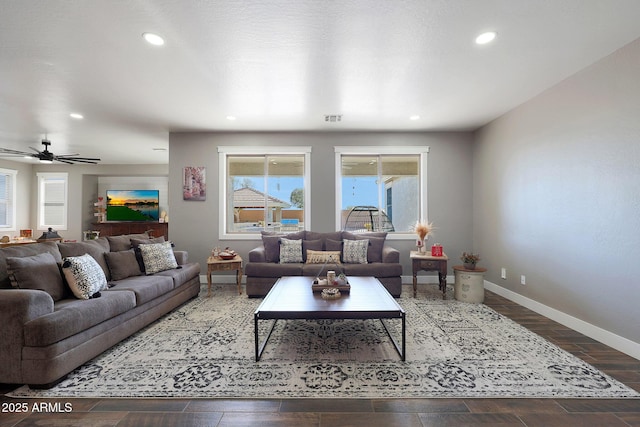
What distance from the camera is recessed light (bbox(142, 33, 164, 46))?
2.55 metres

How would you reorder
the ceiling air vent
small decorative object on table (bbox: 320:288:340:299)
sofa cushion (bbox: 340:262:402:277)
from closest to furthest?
1. small decorative object on table (bbox: 320:288:340:299)
2. sofa cushion (bbox: 340:262:402:277)
3. the ceiling air vent

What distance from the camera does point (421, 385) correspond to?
2.15 m

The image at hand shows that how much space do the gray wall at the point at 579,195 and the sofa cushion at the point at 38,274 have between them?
5160mm

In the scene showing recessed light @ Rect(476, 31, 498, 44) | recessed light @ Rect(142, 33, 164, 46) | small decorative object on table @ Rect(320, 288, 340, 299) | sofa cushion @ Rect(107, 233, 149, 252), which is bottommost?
small decorative object on table @ Rect(320, 288, 340, 299)

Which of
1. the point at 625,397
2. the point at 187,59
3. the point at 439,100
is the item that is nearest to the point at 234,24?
the point at 187,59

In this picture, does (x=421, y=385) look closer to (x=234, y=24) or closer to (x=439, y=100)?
(x=234, y=24)

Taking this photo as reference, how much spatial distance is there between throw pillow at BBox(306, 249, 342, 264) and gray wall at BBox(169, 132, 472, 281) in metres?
0.83

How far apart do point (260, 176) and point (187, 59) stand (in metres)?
2.95

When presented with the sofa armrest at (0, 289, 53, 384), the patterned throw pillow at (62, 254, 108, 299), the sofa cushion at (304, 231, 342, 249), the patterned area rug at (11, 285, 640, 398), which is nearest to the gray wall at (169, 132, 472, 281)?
the sofa cushion at (304, 231, 342, 249)

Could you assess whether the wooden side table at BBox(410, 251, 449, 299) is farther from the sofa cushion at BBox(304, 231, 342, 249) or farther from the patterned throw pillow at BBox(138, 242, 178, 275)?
the patterned throw pillow at BBox(138, 242, 178, 275)

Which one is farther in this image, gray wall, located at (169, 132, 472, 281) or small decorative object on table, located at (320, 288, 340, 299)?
gray wall, located at (169, 132, 472, 281)

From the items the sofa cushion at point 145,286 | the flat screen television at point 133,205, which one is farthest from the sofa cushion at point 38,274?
the flat screen television at point 133,205

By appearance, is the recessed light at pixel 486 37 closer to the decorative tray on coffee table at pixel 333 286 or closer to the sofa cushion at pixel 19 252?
the decorative tray on coffee table at pixel 333 286

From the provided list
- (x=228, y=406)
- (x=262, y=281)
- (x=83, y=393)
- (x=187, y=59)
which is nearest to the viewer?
(x=228, y=406)
